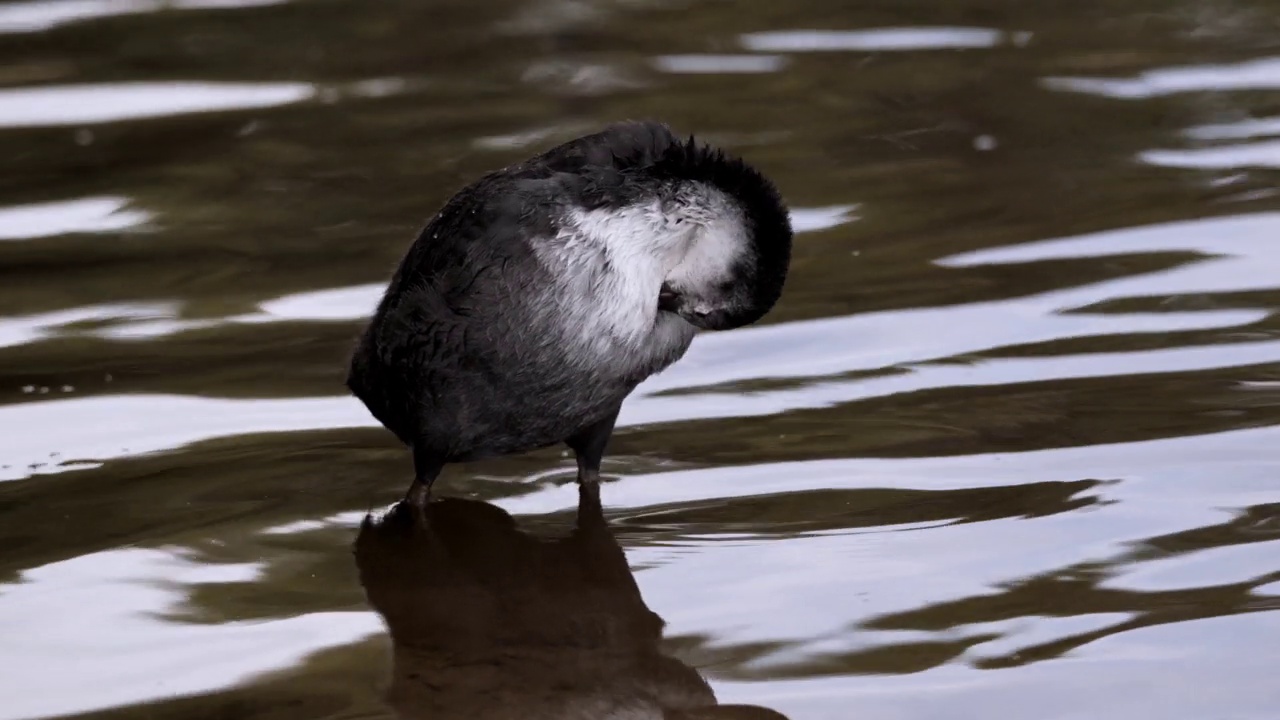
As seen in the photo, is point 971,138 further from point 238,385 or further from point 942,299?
point 238,385

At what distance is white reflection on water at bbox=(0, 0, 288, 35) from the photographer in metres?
9.06

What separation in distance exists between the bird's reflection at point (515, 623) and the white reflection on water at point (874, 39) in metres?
4.40

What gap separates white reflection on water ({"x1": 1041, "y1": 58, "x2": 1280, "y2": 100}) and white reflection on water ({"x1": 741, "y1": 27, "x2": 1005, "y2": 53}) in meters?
0.66

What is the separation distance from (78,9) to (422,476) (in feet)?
18.1

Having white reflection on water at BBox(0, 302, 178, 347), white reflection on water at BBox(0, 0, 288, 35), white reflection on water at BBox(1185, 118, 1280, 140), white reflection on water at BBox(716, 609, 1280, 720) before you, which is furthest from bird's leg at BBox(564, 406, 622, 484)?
white reflection on water at BBox(0, 0, 288, 35)

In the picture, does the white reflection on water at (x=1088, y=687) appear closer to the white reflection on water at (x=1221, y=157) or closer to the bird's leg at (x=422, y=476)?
the bird's leg at (x=422, y=476)

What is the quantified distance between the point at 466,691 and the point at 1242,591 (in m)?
1.61

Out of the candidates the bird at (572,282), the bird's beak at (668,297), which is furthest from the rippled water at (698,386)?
the bird's beak at (668,297)

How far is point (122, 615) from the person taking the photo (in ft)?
13.2

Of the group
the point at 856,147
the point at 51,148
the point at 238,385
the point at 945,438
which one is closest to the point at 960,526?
the point at 945,438

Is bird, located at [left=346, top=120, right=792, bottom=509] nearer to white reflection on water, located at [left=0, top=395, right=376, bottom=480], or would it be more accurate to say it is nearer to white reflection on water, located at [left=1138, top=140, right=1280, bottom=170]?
white reflection on water, located at [left=0, top=395, right=376, bottom=480]

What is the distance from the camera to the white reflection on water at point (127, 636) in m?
3.67

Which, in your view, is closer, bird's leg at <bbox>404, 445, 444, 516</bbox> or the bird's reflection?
the bird's reflection

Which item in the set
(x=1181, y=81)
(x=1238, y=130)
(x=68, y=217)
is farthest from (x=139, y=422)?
(x=1181, y=81)
